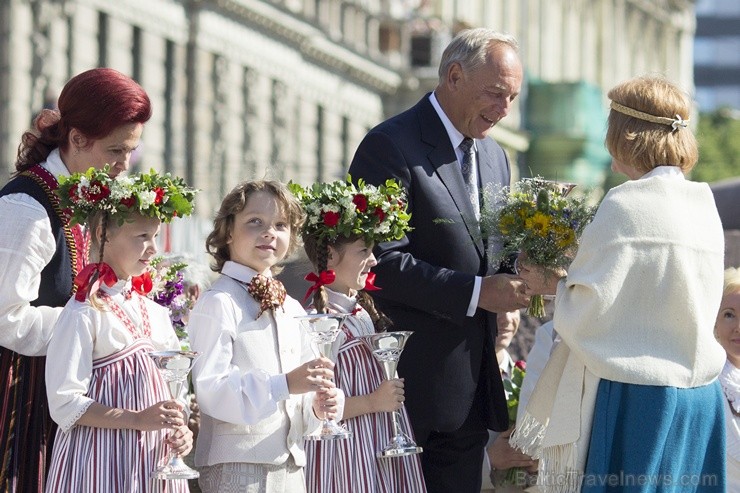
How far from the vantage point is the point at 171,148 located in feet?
94.3

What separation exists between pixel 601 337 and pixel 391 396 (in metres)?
0.79

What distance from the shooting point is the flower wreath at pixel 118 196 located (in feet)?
20.9

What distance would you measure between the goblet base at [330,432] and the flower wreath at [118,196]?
879mm

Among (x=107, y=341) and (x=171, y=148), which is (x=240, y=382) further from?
(x=171, y=148)

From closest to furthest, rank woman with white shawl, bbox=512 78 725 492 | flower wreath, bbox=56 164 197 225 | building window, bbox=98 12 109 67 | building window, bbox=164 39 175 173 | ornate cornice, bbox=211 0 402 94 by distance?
1. flower wreath, bbox=56 164 197 225
2. woman with white shawl, bbox=512 78 725 492
3. building window, bbox=98 12 109 67
4. building window, bbox=164 39 175 173
5. ornate cornice, bbox=211 0 402 94

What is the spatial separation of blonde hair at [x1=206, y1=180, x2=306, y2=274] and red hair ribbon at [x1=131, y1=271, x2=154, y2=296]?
0.31 meters

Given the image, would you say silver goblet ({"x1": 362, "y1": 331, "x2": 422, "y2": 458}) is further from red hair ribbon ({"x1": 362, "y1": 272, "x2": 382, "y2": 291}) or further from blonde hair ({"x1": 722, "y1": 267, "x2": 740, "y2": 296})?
blonde hair ({"x1": 722, "y1": 267, "x2": 740, "y2": 296})

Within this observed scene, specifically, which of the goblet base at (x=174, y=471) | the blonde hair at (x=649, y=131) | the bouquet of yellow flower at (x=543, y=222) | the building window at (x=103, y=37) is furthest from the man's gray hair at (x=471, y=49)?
the building window at (x=103, y=37)

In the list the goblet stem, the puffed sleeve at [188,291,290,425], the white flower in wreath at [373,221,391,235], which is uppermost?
the white flower in wreath at [373,221,391,235]

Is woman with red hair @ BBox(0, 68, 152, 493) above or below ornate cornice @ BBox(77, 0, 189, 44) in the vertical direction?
below

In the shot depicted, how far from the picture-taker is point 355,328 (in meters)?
7.12

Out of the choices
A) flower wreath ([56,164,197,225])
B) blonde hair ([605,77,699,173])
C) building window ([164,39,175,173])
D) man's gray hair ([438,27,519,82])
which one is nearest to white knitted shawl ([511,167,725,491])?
blonde hair ([605,77,699,173])

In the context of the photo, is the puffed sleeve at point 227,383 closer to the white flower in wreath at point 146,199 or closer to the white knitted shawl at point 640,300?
the white flower in wreath at point 146,199

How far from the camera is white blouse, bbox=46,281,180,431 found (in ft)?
20.4
